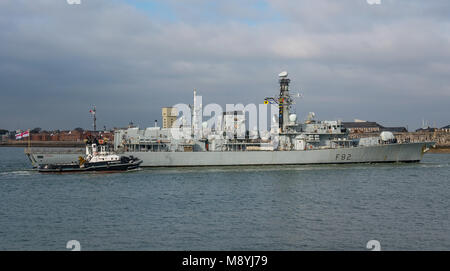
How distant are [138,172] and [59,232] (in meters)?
22.7

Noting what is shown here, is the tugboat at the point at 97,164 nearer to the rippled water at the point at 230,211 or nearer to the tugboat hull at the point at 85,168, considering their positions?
the tugboat hull at the point at 85,168

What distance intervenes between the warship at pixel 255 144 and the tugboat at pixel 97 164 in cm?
294

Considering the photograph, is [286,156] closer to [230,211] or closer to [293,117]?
[293,117]

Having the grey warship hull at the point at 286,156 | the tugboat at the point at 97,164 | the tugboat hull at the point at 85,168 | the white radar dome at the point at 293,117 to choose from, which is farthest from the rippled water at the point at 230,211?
the white radar dome at the point at 293,117

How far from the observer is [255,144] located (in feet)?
149

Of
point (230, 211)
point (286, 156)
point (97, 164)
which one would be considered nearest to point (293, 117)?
point (286, 156)

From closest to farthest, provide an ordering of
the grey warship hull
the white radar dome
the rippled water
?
the rippled water
the grey warship hull
the white radar dome

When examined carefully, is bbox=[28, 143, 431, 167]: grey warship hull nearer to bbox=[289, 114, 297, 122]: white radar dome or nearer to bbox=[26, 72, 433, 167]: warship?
bbox=[26, 72, 433, 167]: warship

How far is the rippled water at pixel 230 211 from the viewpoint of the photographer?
17141 millimetres

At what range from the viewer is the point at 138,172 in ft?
136

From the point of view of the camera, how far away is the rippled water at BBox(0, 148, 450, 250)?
56.2 ft

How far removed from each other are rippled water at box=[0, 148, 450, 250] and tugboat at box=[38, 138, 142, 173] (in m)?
3.00

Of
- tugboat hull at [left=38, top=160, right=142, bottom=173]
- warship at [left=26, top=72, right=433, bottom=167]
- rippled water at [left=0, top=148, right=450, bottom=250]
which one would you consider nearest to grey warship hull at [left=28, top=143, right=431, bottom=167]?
warship at [left=26, top=72, right=433, bottom=167]
